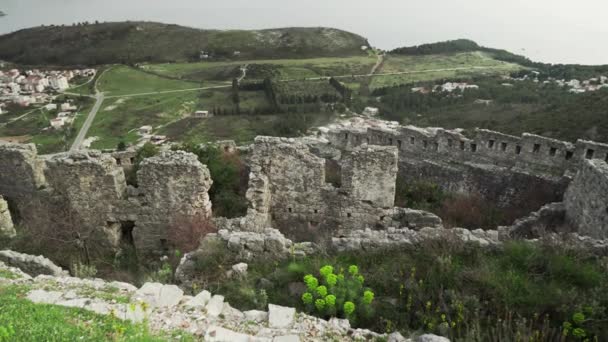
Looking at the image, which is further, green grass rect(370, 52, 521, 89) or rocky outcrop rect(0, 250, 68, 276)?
green grass rect(370, 52, 521, 89)

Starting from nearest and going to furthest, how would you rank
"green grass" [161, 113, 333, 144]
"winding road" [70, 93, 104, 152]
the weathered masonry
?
the weathered masonry → "winding road" [70, 93, 104, 152] → "green grass" [161, 113, 333, 144]

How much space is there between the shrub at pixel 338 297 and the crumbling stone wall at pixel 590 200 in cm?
744

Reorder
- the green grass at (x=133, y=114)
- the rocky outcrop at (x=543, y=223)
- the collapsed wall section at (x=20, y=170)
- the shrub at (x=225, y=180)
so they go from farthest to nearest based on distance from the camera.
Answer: the green grass at (x=133, y=114) < the shrub at (x=225, y=180) < the collapsed wall section at (x=20, y=170) < the rocky outcrop at (x=543, y=223)

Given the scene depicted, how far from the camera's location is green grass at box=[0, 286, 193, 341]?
484 centimetres

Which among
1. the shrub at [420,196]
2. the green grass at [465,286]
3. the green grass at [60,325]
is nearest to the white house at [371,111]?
the shrub at [420,196]

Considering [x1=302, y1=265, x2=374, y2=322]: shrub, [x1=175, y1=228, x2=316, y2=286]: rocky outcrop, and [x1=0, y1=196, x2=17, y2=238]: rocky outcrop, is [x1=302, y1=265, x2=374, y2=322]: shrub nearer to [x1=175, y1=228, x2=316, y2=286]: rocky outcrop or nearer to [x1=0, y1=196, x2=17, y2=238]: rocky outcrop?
[x1=175, y1=228, x2=316, y2=286]: rocky outcrop

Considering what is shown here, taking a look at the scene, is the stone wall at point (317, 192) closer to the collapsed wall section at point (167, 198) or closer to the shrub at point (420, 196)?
the collapsed wall section at point (167, 198)

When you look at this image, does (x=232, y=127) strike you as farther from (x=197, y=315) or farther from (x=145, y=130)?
(x=197, y=315)

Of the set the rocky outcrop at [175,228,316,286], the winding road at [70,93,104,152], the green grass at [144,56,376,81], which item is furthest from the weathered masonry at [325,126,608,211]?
the green grass at [144,56,376,81]

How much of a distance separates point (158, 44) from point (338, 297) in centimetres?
15954

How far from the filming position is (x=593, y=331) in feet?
17.4

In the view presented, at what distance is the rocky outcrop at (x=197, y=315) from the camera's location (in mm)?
5496

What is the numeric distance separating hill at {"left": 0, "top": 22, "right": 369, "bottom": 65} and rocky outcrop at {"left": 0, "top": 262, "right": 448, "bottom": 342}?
439ft

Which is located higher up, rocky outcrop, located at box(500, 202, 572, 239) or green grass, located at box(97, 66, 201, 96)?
green grass, located at box(97, 66, 201, 96)
